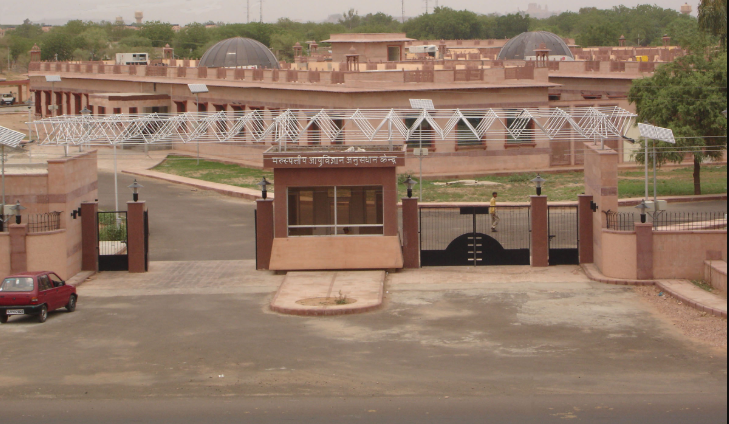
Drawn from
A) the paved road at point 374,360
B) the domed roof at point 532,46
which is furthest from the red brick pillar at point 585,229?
the domed roof at point 532,46

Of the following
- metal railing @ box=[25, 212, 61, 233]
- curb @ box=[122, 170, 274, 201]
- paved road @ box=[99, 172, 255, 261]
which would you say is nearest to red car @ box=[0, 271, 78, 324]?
metal railing @ box=[25, 212, 61, 233]

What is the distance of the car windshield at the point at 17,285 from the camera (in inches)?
815

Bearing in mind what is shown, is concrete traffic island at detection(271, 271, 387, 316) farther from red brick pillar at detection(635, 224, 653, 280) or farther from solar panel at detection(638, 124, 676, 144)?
solar panel at detection(638, 124, 676, 144)

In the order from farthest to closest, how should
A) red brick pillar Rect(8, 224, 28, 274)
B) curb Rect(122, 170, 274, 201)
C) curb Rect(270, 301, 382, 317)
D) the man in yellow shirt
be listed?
curb Rect(122, 170, 274, 201) → the man in yellow shirt → red brick pillar Rect(8, 224, 28, 274) → curb Rect(270, 301, 382, 317)

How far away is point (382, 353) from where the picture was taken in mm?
18016

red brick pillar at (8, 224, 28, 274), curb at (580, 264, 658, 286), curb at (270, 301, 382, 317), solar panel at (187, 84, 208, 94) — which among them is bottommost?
curb at (270, 301, 382, 317)

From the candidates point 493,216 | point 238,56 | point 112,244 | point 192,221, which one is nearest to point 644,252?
point 493,216

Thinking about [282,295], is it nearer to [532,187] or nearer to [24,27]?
[532,187]

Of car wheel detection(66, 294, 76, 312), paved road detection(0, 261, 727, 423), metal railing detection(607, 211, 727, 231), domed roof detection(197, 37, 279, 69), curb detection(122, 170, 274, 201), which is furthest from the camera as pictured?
domed roof detection(197, 37, 279, 69)

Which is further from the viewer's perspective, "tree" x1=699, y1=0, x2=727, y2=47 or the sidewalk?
"tree" x1=699, y1=0, x2=727, y2=47

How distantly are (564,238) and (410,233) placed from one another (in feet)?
20.8

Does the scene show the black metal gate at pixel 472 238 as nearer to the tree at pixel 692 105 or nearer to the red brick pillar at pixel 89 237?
the tree at pixel 692 105

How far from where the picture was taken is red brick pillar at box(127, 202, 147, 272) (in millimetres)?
26188

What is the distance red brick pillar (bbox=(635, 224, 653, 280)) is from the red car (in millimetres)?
14508
